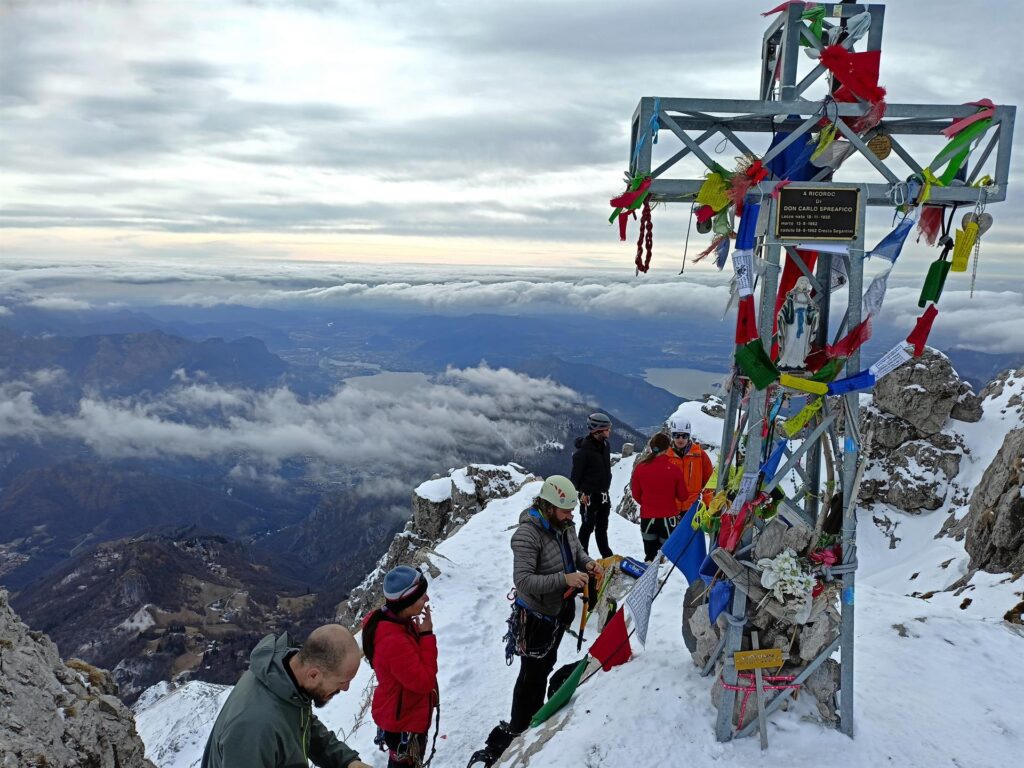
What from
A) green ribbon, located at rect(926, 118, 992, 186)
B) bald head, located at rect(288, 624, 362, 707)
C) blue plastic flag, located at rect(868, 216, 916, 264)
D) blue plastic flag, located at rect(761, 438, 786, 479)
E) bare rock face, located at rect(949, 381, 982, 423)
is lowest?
bare rock face, located at rect(949, 381, 982, 423)

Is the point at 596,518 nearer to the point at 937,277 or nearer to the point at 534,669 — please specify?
the point at 534,669

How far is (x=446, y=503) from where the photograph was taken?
1091 inches

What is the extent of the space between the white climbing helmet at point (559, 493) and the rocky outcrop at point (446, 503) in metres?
20.6

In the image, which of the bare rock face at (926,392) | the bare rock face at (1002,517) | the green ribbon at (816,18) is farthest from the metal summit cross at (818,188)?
the bare rock face at (926,392)

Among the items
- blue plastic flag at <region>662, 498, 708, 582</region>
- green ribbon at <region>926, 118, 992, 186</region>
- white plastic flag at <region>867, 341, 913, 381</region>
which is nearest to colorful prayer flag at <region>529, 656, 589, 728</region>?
blue plastic flag at <region>662, 498, 708, 582</region>

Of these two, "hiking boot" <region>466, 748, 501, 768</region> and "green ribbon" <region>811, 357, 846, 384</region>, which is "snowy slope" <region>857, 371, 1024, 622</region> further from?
"hiking boot" <region>466, 748, 501, 768</region>

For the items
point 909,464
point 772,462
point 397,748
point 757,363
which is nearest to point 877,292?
point 757,363

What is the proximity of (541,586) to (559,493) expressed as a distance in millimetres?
958

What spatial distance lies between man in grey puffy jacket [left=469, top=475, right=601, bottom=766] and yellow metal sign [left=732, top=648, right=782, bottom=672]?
5.18 feet

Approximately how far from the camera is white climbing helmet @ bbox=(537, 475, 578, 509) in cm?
619

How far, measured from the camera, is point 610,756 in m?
5.45

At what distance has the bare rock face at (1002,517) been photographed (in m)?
13.4

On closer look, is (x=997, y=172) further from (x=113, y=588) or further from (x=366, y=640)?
(x=113, y=588)

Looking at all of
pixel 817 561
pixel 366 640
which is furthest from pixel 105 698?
pixel 817 561
